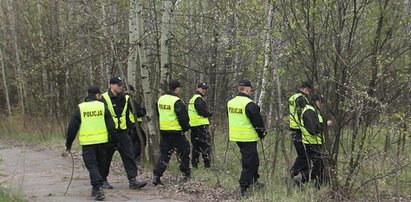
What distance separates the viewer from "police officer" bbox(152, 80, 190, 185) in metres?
9.98

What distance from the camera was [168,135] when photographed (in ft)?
33.3

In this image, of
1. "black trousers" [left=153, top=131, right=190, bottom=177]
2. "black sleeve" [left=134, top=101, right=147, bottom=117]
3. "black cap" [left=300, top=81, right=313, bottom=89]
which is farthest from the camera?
"black sleeve" [left=134, top=101, right=147, bottom=117]

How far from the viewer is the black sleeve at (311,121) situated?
8891 millimetres

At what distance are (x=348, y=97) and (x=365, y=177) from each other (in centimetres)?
145

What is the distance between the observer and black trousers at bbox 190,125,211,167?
1171cm

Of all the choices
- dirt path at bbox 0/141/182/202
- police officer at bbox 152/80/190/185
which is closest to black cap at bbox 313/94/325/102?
police officer at bbox 152/80/190/185

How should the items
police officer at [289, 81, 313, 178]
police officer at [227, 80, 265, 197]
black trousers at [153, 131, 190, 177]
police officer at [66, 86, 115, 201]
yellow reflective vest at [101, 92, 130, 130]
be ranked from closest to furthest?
police officer at [227, 80, 265, 197] → police officer at [66, 86, 115, 201] → police officer at [289, 81, 313, 178] → yellow reflective vest at [101, 92, 130, 130] → black trousers at [153, 131, 190, 177]

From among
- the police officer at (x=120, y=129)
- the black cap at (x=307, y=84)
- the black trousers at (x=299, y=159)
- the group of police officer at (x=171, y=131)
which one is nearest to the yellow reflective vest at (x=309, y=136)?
the group of police officer at (x=171, y=131)

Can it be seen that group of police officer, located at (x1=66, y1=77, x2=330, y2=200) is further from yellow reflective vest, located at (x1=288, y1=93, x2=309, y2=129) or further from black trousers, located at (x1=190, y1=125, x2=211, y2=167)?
black trousers, located at (x1=190, y1=125, x2=211, y2=167)

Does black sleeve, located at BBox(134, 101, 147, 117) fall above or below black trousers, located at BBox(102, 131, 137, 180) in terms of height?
above

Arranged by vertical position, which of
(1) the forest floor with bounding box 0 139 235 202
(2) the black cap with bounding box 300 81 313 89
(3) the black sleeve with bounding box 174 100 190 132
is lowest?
(1) the forest floor with bounding box 0 139 235 202

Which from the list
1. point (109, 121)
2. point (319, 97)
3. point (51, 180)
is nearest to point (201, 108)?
point (109, 121)

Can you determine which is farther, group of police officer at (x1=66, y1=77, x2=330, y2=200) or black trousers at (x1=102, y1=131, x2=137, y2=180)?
black trousers at (x1=102, y1=131, x2=137, y2=180)

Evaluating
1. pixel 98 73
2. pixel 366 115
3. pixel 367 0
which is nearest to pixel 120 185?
pixel 366 115
